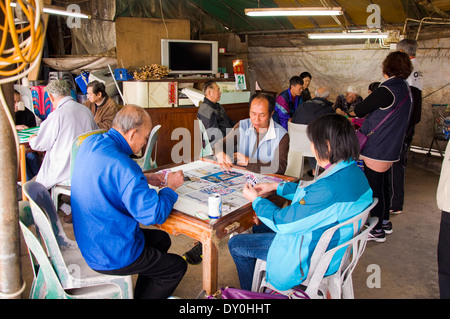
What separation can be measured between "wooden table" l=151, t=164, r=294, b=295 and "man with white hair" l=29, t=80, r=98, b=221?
1.72m

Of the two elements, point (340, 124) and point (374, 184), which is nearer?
point (340, 124)

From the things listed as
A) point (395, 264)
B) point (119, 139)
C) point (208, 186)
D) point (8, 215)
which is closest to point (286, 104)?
point (395, 264)

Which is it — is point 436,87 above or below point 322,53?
below

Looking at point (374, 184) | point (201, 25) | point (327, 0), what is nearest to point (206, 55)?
point (201, 25)

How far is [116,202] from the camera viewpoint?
5.64 feet

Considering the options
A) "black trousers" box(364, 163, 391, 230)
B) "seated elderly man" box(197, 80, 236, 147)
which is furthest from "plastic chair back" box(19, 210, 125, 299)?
"seated elderly man" box(197, 80, 236, 147)

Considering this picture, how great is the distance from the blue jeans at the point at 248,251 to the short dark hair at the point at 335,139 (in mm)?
650

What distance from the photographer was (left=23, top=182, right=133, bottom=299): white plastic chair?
5.23ft

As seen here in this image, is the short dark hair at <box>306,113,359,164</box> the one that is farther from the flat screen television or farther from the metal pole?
the flat screen television

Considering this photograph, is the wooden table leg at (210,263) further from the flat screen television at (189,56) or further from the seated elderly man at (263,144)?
the flat screen television at (189,56)

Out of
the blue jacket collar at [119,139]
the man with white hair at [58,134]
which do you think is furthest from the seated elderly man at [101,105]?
the blue jacket collar at [119,139]

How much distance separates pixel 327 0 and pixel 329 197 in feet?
17.2

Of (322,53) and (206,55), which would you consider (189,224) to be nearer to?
(206,55)

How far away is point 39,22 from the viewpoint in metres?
1.10
